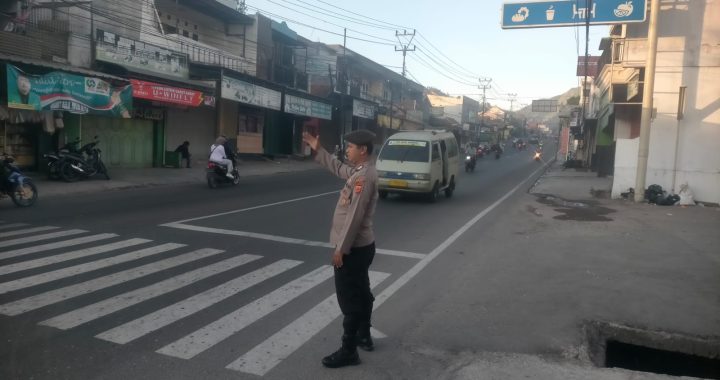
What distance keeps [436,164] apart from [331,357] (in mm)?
12408

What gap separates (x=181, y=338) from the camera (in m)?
4.69

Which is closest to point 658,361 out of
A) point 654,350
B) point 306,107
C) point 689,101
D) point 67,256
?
point 654,350

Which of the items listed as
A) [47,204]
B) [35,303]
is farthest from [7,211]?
[35,303]

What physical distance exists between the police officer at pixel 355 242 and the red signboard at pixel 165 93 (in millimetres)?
16608

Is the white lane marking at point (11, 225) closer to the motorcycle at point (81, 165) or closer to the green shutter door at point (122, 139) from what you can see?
the motorcycle at point (81, 165)

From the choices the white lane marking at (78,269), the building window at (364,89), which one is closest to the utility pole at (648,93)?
the white lane marking at (78,269)

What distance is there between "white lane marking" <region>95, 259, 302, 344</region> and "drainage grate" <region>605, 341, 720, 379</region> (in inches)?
154

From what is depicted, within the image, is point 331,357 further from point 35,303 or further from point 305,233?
point 305,233

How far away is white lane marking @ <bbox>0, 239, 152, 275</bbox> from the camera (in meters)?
6.63

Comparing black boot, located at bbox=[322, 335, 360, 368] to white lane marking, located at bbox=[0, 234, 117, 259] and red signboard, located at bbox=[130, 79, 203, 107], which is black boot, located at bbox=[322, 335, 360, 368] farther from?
red signboard, located at bbox=[130, 79, 203, 107]

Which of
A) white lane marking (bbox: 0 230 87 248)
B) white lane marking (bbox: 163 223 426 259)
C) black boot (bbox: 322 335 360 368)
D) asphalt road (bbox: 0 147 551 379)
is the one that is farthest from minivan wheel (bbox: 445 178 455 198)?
black boot (bbox: 322 335 360 368)

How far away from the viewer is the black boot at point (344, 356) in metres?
4.27

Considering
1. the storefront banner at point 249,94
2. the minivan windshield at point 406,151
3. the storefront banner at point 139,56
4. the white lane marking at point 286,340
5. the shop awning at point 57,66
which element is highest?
the storefront banner at point 139,56

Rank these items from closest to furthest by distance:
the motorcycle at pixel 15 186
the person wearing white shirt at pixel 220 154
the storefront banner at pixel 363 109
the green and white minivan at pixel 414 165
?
the motorcycle at pixel 15 186 < the green and white minivan at pixel 414 165 < the person wearing white shirt at pixel 220 154 < the storefront banner at pixel 363 109
